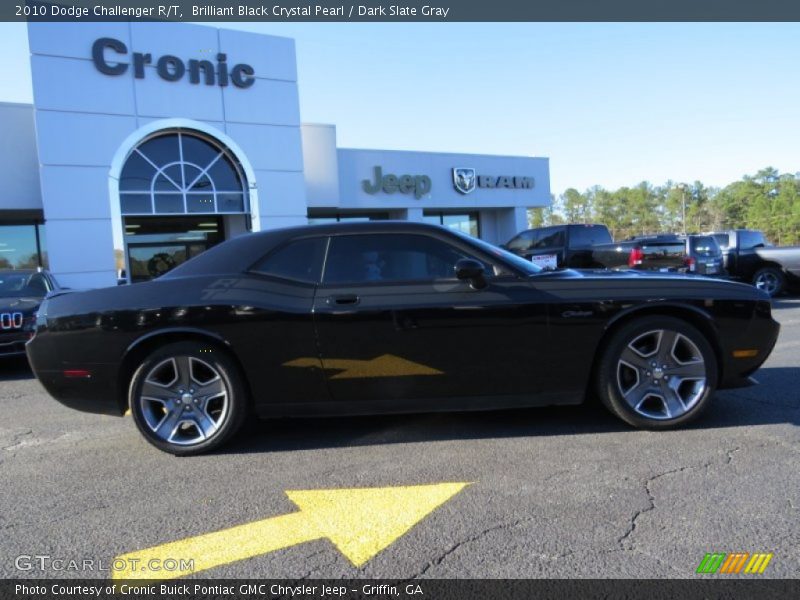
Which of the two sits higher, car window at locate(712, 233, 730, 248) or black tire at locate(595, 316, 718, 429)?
car window at locate(712, 233, 730, 248)

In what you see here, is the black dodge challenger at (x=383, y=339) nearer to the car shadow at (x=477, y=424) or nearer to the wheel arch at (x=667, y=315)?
the wheel arch at (x=667, y=315)

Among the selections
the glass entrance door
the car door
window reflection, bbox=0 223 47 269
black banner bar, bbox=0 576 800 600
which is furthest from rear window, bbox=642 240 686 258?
window reflection, bbox=0 223 47 269

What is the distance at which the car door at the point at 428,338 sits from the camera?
12.7 ft

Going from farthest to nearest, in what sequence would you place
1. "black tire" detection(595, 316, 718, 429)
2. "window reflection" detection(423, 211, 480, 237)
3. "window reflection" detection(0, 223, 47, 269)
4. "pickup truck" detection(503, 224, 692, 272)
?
"window reflection" detection(423, 211, 480, 237) < "window reflection" detection(0, 223, 47, 269) < "pickup truck" detection(503, 224, 692, 272) < "black tire" detection(595, 316, 718, 429)

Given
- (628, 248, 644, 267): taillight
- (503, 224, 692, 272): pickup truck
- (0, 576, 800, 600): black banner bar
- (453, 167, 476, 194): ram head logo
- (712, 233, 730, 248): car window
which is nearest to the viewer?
(0, 576, 800, 600): black banner bar

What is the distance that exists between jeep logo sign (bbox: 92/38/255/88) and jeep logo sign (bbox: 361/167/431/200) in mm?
5611

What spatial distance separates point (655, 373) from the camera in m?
4.03

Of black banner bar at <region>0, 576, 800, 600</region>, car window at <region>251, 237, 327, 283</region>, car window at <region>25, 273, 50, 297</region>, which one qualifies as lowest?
black banner bar at <region>0, 576, 800, 600</region>

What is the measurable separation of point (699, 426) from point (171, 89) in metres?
15.9

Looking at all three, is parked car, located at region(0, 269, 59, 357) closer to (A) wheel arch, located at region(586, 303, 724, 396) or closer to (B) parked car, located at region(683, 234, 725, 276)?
(A) wheel arch, located at region(586, 303, 724, 396)

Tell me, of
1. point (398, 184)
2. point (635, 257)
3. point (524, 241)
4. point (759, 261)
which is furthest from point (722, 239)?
point (398, 184)

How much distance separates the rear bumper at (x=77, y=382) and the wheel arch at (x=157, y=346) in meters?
0.05

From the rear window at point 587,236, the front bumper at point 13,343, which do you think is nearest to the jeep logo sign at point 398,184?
the rear window at point 587,236

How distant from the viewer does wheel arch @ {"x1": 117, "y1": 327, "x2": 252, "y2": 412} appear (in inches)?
153
